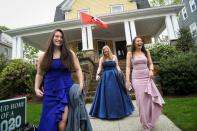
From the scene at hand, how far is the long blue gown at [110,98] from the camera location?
4.90 meters

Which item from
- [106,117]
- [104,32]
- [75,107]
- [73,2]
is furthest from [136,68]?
[73,2]

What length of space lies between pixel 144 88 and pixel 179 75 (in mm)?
4706

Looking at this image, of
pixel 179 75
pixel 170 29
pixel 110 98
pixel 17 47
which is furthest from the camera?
pixel 17 47

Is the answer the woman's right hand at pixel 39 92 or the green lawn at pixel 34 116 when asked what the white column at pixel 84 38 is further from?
the woman's right hand at pixel 39 92

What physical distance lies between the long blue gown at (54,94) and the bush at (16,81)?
759 cm

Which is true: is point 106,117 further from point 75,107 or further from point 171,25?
point 171,25

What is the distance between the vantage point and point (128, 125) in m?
4.21

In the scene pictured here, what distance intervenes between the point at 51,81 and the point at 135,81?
1936mm

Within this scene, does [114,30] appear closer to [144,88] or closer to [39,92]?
[144,88]

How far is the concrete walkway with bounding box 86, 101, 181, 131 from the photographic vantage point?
385 centimetres

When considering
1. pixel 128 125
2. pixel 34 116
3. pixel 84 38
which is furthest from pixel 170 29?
pixel 34 116

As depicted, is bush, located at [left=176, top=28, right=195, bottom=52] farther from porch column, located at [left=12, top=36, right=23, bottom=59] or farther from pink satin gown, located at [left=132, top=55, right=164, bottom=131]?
porch column, located at [left=12, top=36, right=23, bottom=59]

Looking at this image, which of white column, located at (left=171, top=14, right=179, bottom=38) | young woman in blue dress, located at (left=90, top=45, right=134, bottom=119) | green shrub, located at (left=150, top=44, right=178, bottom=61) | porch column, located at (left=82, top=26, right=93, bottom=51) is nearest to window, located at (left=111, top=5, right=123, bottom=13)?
porch column, located at (left=82, top=26, right=93, bottom=51)

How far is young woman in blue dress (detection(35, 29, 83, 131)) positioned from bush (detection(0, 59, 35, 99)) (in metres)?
7.47
